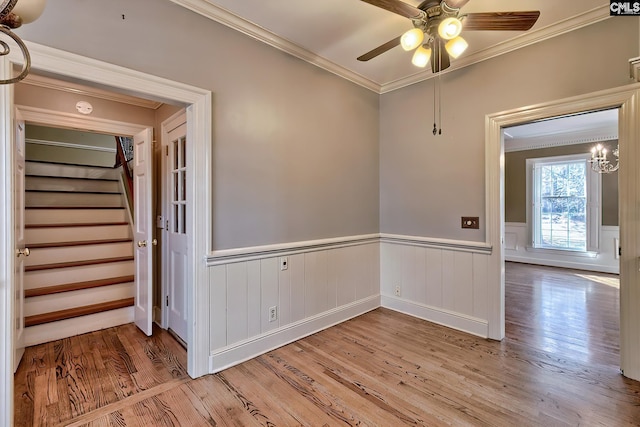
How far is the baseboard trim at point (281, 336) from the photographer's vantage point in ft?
7.59

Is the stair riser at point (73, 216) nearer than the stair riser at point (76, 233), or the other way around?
the stair riser at point (76, 233)

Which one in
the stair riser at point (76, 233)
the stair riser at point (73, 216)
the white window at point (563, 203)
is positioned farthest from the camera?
the white window at point (563, 203)

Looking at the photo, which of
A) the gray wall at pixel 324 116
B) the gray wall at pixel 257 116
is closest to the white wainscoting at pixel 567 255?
the gray wall at pixel 324 116

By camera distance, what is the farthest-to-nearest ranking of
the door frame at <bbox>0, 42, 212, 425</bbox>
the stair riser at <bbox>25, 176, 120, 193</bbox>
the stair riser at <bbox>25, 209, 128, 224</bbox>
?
the stair riser at <bbox>25, 176, 120, 193</bbox> < the stair riser at <bbox>25, 209, 128, 224</bbox> < the door frame at <bbox>0, 42, 212, 425</bbox>

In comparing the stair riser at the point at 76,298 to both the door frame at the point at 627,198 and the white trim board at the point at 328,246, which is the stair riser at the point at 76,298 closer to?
the white trim board at the point at 328,246

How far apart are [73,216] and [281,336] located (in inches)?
127

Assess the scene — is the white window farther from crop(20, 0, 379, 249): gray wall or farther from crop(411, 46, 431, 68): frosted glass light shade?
crop(411, 46, 431, 68): frosted glass light shade

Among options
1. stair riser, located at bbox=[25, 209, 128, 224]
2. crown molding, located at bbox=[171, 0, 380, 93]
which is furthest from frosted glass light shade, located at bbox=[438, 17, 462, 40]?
stair riser, located at bbox=[25, 209, 128, 224]

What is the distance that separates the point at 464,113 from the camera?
2961 mm

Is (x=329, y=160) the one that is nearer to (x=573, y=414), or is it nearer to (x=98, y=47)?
(x=98, y=47)

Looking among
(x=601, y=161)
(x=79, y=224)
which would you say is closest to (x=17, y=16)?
(x=79, y=224)

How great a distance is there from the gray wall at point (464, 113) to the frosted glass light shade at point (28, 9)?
3.09m

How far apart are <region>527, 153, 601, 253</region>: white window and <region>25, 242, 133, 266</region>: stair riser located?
25.1ft

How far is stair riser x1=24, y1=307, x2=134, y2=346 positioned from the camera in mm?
2707
